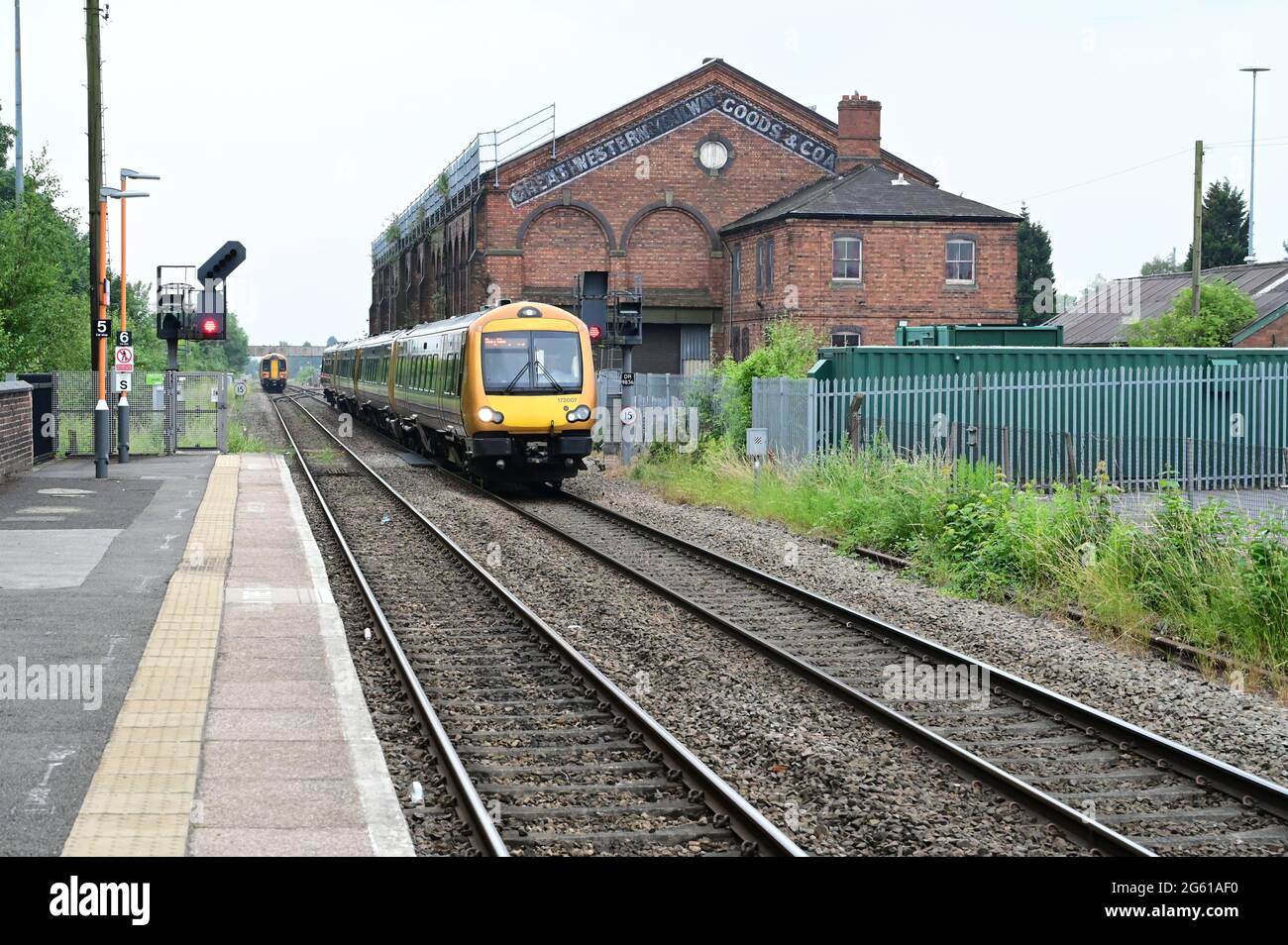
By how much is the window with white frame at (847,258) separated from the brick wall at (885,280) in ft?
0.47

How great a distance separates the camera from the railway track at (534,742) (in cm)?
707

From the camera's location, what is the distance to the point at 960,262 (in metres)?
45.1

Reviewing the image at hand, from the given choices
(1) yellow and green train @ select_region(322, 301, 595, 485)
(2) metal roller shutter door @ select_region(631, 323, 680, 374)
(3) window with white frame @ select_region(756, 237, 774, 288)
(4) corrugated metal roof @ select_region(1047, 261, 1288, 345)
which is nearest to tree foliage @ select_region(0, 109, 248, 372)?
(1) yellow and green train @ select_region(322, 301, 595, 485)

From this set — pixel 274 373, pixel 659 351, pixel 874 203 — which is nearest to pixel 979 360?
pixel 874 203

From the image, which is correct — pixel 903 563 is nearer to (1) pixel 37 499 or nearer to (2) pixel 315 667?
(2) pixel 315 667

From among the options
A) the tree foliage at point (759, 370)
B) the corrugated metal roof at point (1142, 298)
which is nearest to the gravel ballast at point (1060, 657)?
the tree foliage at point (759, 370)

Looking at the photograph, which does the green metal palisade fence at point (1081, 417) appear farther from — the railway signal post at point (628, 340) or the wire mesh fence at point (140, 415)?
the wire mesh fence at point (140, 415)

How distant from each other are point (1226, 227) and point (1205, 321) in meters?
30.7

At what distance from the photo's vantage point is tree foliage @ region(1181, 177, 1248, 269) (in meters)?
70.2

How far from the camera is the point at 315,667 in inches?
414

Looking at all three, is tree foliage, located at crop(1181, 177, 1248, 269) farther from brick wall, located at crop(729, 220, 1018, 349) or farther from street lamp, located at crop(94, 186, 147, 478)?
street lamp, located at crop(94, 186, 147, 478)
